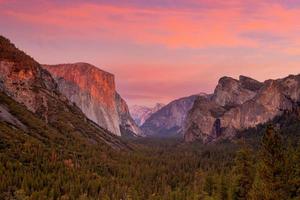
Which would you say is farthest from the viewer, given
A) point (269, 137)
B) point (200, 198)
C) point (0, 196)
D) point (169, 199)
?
point (169, 199)

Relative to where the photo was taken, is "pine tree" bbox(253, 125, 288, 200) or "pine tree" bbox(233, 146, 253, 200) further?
"pine tree" bbox(233, 146, 253, 200)

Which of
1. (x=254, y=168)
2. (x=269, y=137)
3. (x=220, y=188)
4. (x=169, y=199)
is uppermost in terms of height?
(x=269, y=137)

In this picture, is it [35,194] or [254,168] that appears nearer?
[254,168]

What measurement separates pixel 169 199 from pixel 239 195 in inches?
3443

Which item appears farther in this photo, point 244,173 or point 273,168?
point 244,173

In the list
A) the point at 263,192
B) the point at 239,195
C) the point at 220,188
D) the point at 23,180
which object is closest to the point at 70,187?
the point at 23,180

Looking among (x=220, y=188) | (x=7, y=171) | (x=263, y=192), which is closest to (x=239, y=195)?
(x=220, y=188)

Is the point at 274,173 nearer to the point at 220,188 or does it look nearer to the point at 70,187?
the point at 220,188

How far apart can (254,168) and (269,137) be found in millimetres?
41292

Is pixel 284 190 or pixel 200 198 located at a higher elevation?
pixel 284 190

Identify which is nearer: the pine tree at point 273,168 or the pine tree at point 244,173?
the pine tree at point 273,168

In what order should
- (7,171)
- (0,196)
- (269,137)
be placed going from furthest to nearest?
(7,171)
(0,196)
(269,137)

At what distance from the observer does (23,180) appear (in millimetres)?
188625

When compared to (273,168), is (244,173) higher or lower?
lower
